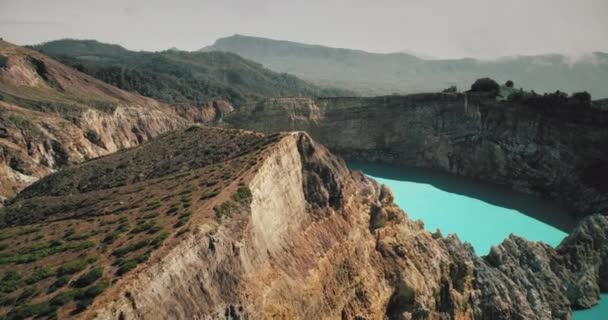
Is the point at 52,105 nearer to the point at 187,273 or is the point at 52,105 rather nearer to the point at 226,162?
the point at 226,162

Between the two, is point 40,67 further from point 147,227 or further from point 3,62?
point 147,227

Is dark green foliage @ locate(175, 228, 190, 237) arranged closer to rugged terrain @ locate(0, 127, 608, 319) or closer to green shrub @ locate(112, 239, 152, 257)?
rugged terrain @ locate(0, 127, 608, 319)

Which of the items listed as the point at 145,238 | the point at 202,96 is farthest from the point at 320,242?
the point at 202,96

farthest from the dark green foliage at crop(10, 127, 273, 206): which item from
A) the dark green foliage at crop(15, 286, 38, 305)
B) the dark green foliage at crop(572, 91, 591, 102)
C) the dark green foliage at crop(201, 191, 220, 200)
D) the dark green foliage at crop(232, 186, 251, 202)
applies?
the dark green foliage at crop(572, 91, 591, 102)

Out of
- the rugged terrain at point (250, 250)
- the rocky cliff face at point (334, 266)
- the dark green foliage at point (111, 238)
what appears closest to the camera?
the rugged terrain at point (250, 250)

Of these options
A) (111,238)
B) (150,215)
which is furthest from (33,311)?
(150,215)

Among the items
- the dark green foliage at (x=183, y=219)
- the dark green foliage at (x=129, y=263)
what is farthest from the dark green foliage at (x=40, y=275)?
the dark green foliage at (x=183, y=219)

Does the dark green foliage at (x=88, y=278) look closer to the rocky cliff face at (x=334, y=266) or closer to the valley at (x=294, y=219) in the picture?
the valley at (x=294, y=219)
